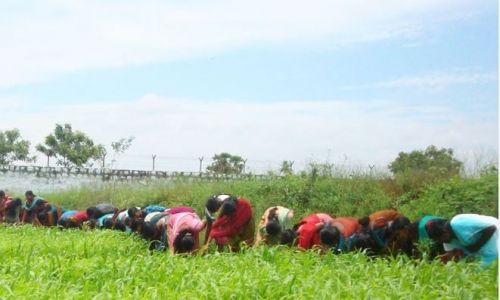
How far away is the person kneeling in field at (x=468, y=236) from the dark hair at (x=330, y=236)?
831mm

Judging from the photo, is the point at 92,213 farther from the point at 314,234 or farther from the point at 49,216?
the point at 314,234

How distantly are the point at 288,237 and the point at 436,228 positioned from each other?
147 centimetres

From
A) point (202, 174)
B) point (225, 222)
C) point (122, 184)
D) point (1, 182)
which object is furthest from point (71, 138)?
point (225, 222)

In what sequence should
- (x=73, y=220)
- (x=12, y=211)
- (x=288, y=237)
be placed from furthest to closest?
1. (x=12, y=211)
2. (x=73, y=220)
3. (x=288, y=237)

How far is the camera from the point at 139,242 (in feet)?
25.4

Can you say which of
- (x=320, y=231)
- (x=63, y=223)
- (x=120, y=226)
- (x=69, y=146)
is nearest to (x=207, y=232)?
(x=320, y=231)

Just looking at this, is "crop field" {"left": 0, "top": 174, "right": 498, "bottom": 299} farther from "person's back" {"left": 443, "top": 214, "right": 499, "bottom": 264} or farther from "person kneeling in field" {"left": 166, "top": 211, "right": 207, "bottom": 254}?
"person's back" {"left": 443, "top": 214, "right": 499, "bottom": 264}

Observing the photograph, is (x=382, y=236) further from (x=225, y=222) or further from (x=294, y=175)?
(x=294, y=175)

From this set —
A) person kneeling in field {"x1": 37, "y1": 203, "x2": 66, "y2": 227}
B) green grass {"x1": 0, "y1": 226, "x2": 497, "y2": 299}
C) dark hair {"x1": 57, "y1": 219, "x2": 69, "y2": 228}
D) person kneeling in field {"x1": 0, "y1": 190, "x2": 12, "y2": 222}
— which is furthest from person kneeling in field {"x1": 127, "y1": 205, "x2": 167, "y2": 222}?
person kneeling in field {"x1": 0, "y1": 190, "x2": 12, "y2": 222}

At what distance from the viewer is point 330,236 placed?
585 centimetres

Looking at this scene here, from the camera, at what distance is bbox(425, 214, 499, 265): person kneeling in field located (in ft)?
16.3

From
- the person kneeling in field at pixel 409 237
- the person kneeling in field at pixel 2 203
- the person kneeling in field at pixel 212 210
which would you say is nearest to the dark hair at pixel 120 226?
the person kneeling in field at pixel 212 210

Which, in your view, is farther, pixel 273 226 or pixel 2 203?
pixel 2 203

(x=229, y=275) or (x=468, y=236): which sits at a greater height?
(x=468, y=236)
